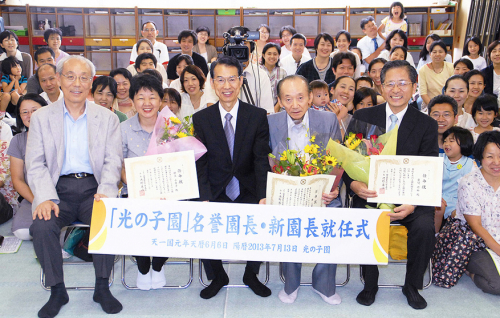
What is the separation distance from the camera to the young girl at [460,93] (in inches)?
163

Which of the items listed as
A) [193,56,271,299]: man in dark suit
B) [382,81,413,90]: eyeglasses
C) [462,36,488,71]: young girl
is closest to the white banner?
[193,56,271,299]: man in dark suit

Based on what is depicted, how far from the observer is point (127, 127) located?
2.90 meters

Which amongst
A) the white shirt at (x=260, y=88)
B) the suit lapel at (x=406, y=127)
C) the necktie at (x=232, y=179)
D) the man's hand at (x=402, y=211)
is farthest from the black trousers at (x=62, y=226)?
the suit lapel at (x=406, y=127)

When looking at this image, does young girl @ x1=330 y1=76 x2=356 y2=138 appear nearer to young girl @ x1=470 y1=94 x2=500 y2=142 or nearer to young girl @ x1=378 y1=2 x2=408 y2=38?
young girl @ x1=470 y1=94 x2=500 y2=142

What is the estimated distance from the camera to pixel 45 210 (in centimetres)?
241

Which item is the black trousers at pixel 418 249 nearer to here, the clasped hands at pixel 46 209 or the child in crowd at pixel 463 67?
the clasped hands at pixel 46 209

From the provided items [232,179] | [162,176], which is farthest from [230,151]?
[162,176]

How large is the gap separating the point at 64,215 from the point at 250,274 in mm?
1204

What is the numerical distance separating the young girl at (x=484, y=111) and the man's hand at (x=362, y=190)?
6.04 feet

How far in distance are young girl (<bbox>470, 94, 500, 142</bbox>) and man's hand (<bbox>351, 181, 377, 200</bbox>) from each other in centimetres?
184

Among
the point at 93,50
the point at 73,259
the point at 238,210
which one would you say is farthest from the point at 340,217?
the point at 93,50

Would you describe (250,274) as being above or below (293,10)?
below

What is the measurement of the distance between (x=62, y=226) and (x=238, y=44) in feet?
6.94

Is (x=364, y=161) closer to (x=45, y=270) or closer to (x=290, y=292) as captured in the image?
(x=290, y=292)
